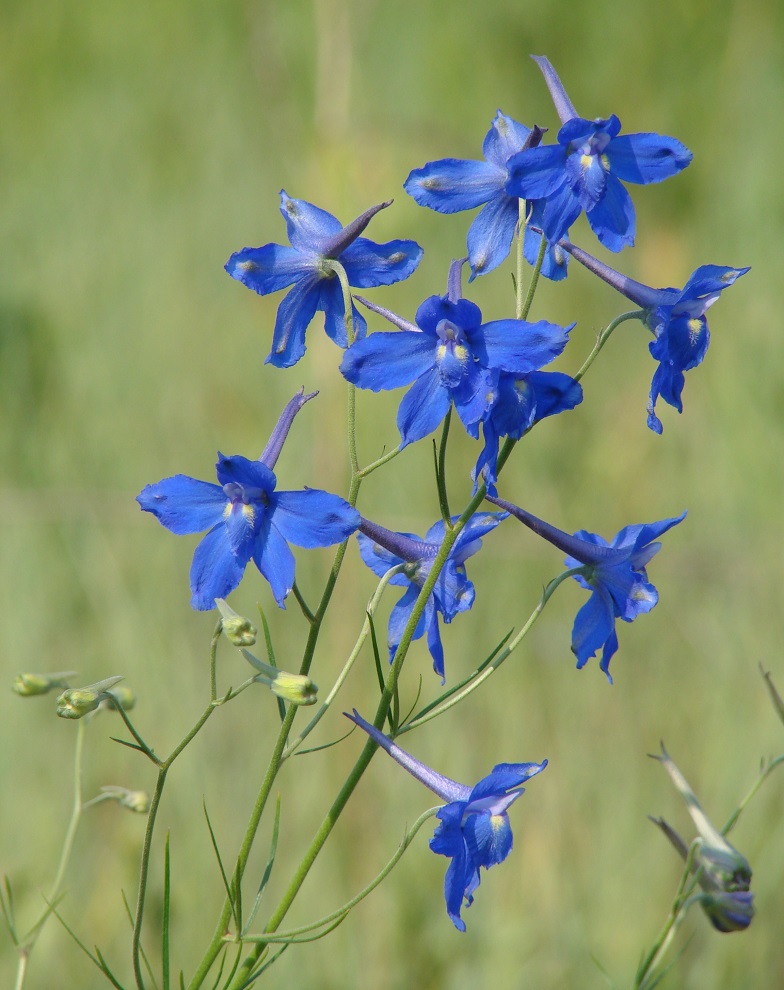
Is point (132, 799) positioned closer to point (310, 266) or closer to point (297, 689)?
point (297, 689)

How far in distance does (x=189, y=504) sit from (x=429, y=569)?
0.34 m

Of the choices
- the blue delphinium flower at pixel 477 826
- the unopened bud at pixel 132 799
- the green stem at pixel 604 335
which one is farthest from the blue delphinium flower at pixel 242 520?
the unopened bud at pixel 132 799

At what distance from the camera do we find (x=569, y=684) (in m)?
3.49

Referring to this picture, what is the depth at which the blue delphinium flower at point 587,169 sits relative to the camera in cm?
133

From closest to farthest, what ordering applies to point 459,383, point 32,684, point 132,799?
point 459,383
point 32,684
point 132,799

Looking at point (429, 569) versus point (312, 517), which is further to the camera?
point (429, 569)

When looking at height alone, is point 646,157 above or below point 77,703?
above

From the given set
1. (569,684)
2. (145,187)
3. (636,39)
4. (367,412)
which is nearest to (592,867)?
(569,684)

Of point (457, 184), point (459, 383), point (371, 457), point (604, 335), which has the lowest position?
point (459, 383)

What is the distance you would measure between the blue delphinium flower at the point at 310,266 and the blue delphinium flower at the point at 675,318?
26 cm

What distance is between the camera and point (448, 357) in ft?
4.20

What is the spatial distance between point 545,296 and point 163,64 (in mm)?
3285

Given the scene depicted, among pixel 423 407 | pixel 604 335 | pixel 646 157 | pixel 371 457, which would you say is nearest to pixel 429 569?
pixel 423 407

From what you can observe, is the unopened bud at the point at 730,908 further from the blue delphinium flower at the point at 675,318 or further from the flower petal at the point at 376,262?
the flower petal at the point at 376,262
